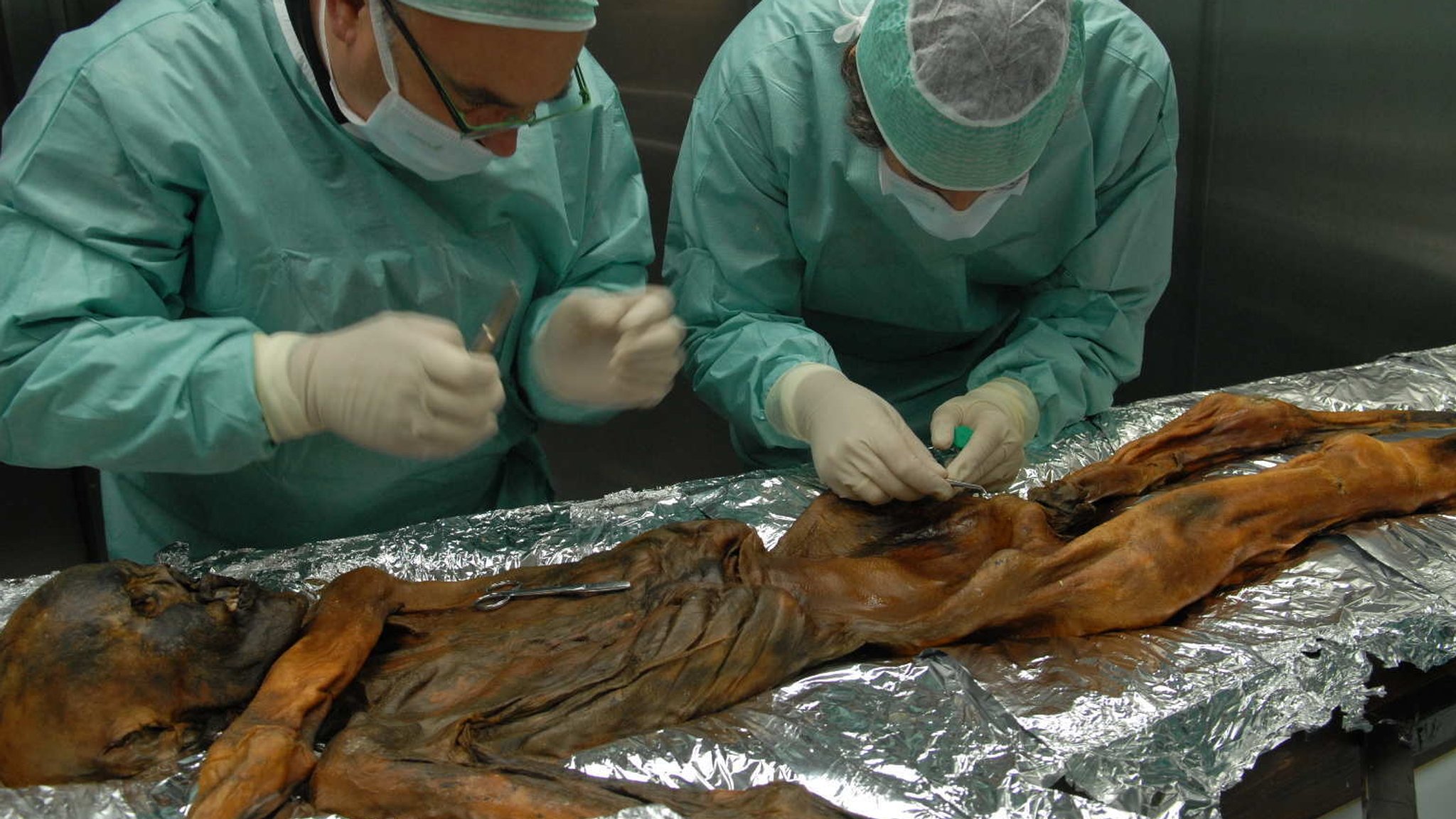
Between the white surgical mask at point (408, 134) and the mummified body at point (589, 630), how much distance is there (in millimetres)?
759

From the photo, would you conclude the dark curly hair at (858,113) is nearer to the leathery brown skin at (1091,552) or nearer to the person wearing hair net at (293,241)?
the person wearing hair net at (293,241)

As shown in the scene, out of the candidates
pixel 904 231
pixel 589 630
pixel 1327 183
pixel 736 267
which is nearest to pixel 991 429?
pixel 904 231

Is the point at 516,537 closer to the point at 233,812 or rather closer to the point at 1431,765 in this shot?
the point at 233,812

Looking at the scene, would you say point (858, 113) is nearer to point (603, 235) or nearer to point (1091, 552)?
point (603, 235)

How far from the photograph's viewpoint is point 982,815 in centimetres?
164

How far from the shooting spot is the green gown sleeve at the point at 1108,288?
274 centimetres

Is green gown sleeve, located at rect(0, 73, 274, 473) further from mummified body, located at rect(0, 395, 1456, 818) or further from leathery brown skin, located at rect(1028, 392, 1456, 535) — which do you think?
leathery brown skin, located at rect(1028, 392, 1456, 535)

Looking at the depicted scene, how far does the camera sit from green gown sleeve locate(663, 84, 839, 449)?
2707mm

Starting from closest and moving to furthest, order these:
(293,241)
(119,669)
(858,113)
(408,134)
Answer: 1. (119,669)
2. (408,134)
3. (293,241)
4. (858,113)

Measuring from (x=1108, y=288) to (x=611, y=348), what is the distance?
Result: 53.5 inches

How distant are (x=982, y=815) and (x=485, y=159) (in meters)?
1.40

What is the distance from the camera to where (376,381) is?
187 centimetres

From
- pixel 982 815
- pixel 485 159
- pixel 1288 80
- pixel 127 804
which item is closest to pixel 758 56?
pixel 485 159

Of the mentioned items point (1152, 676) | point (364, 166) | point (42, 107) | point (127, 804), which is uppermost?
point (42, 107)
